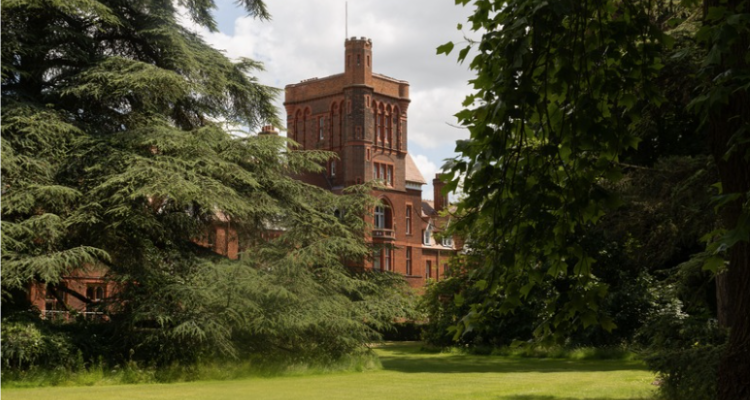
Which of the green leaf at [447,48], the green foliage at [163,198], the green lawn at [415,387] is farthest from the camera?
the green foliage at [163,198]

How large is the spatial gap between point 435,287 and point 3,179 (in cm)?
1538

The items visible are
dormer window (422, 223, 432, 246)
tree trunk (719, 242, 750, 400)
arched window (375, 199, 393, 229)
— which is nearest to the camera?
tree trunk (719, 242, 750, 400)

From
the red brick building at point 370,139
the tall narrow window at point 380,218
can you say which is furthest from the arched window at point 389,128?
the tall narrow window at point 380,218

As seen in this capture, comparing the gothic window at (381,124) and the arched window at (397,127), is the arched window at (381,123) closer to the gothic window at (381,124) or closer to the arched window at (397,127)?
the gothic window at (381,124)

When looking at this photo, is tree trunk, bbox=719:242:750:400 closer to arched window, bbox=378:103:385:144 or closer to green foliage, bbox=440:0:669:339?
green foliage, bbox=440:0:669:339

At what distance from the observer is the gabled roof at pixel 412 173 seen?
58531mm

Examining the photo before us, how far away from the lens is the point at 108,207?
15555mm

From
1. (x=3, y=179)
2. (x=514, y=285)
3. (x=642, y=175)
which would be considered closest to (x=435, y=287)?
(x=642, y=175)

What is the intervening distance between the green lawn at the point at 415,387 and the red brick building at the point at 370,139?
118ft

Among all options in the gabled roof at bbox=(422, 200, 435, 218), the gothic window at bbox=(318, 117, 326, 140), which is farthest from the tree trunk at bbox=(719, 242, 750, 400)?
the gabled roof at bbox=(422, 200, 435, 218)

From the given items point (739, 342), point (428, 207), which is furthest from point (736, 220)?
point (428, 207)

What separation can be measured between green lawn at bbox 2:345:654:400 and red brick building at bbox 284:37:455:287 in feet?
118

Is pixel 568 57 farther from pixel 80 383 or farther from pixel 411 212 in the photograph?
pixel 411 212

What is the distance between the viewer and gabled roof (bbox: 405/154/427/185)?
58531mm
